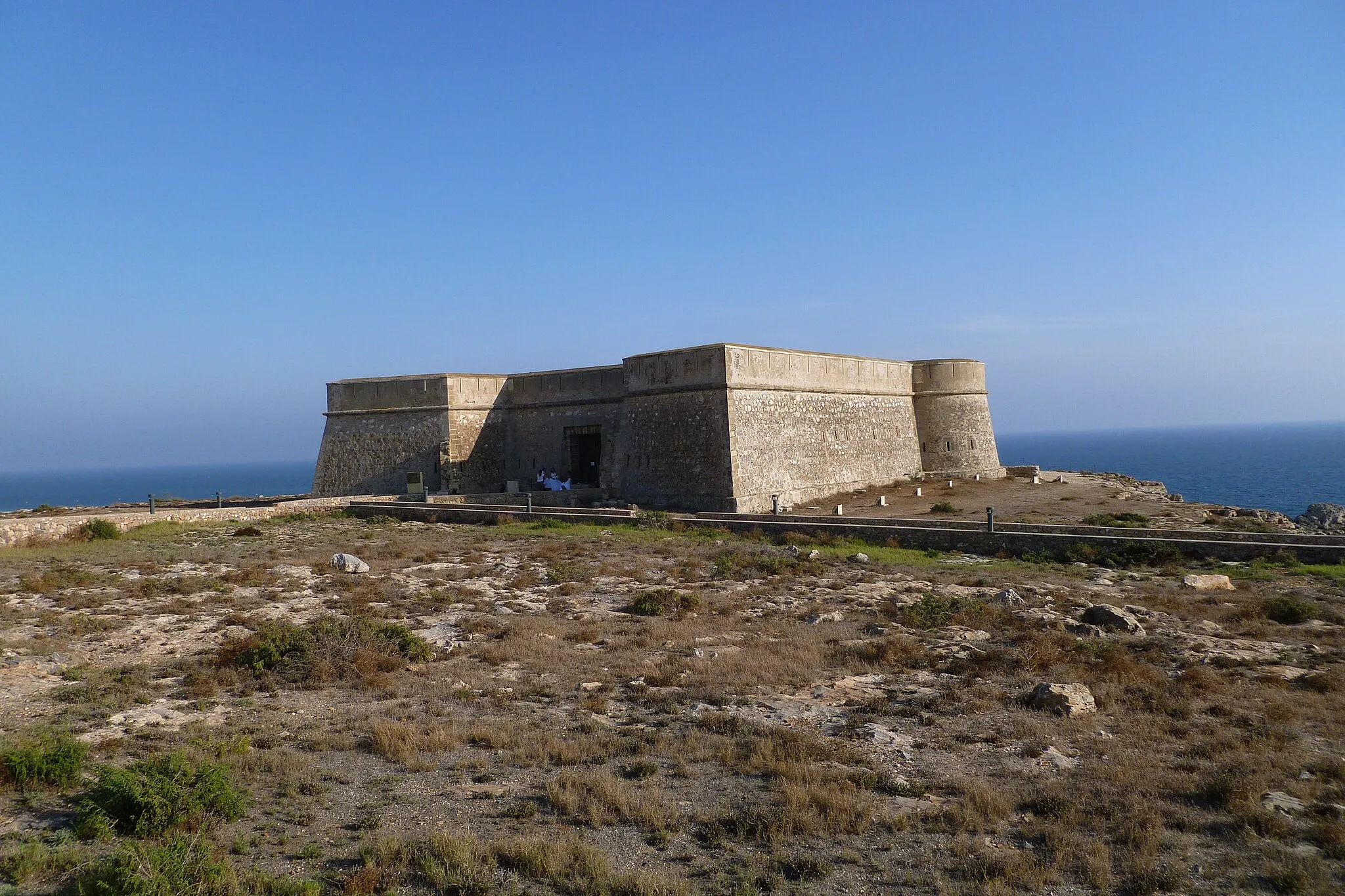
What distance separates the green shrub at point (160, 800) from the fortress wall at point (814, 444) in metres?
20.9

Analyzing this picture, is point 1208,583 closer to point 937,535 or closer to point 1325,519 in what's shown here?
point 937,535

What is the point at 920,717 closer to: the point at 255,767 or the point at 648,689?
the point at 648,689

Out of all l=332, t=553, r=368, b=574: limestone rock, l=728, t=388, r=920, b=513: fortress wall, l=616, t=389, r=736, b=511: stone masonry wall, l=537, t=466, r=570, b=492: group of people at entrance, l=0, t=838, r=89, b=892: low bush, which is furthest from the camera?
l=537, t=466, r=570, b=492: group of people at entrance

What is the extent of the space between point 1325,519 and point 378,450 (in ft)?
121

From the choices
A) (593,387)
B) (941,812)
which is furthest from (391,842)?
(593,387)

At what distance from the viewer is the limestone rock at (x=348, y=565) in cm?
1622

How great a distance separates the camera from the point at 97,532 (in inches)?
812

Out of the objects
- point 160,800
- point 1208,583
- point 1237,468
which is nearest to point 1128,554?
point 1208,583

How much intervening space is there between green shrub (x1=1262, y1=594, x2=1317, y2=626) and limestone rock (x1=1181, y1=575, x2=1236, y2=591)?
1.80 metres

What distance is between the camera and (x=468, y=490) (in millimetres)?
33500

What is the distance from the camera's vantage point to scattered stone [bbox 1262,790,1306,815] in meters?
6.07

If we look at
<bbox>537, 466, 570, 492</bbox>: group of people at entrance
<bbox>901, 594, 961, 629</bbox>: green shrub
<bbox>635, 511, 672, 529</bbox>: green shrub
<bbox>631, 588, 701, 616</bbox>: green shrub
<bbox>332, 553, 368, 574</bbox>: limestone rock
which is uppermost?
A: <bbox>537, 466, 570, 492</bbox>: group of people at entrance

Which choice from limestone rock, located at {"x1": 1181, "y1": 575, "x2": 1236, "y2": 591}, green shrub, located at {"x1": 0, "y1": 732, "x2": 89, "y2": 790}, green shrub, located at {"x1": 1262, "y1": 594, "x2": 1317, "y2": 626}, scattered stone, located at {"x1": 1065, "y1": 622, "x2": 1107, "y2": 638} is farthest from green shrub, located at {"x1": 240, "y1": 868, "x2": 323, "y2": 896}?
limestone rock, located at {"x1": 1181, "y1": 575, "x2": 1236, "y2": 591}

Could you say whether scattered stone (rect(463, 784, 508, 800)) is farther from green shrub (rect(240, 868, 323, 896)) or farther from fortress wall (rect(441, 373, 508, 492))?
fortress wall (rect(441, 373, 508, 492))
